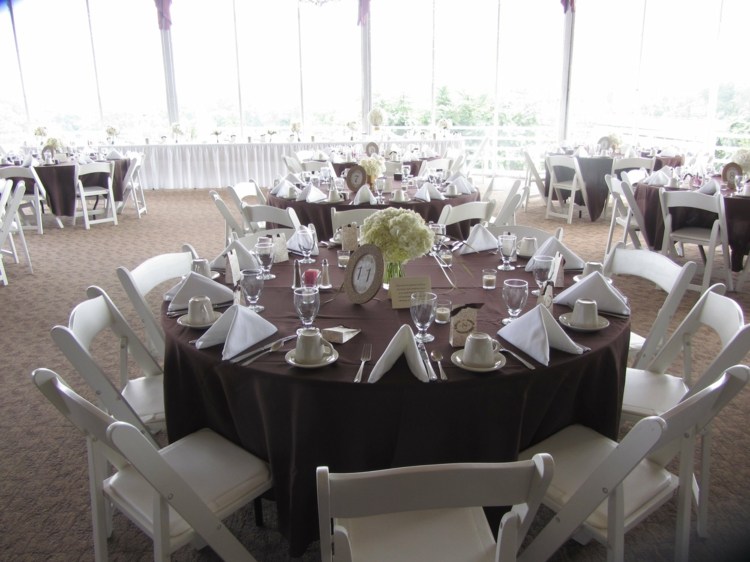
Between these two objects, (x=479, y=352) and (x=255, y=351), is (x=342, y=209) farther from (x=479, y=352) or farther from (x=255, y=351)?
(x=479, y=352)

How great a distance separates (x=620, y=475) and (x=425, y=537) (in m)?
0.51

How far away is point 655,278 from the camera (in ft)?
9.08

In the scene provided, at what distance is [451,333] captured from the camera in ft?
6.45

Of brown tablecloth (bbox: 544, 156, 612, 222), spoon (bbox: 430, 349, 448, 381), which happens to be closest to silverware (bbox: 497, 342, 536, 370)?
spoon (bbox: 430, 349, 448, 381)

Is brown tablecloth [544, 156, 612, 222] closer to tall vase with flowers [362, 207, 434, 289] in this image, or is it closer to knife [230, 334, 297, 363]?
tall vase with flowers [362, 207, 434, 289]

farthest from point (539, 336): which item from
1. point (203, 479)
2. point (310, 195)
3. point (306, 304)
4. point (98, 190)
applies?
point (98, 190)

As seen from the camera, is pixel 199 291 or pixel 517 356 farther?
pixel 199 291

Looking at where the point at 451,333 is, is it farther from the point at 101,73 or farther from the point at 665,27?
the point at 101,73

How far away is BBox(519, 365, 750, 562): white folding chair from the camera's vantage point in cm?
145

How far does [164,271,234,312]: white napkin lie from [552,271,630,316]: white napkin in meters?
1.26

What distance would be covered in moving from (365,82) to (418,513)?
11070 millimetres

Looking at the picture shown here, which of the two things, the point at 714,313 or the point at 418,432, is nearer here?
the point at 418,432

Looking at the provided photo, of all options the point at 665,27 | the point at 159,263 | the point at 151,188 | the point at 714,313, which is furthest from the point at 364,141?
the point at 714,313

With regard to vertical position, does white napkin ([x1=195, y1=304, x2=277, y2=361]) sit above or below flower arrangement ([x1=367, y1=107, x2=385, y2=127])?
below
